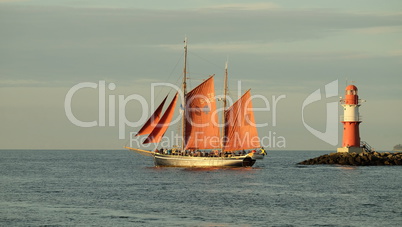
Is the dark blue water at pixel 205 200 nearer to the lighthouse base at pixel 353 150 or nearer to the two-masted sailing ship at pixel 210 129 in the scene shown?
the two-masted sailing ship at pixel 210 129

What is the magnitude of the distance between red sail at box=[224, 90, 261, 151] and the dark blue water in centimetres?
908

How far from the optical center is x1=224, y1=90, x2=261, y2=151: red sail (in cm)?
8144

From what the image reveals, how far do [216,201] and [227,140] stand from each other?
35.0 meters

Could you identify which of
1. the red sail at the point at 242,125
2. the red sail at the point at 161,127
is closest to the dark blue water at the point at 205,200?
the red sail at the point at 161,127

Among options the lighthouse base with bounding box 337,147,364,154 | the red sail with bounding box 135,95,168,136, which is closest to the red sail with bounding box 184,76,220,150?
the red sail with bounding box 135,95,168,136

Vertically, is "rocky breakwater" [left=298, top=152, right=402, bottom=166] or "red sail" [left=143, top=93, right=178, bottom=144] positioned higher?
"red sail" [left=143, top=93, right=178, bottom=144]

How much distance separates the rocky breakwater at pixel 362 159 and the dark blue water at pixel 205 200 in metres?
15.4

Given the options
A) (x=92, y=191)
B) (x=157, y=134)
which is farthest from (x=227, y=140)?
(x=92, y=191)

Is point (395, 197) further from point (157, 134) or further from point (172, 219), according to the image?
point (157, 134)

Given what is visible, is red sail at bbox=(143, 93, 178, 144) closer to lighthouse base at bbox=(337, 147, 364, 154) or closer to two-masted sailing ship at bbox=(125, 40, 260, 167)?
two-masted sailing ship at bbox=(125, 40, 260, 167)

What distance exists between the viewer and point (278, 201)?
4881 centimetres

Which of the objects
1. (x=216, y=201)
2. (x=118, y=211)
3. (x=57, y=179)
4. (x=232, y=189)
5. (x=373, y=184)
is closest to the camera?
(x=118, y=211)

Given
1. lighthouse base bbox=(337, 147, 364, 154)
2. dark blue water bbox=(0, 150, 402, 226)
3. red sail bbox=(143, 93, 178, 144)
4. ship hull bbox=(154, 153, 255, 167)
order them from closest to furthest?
1. dark blue water bbox=(0, 150, 402, 226)
2. red sail bbox=(143, 93, 178, 144)
3. ship hull bbox=(154, 153, 255, 167)
4. lighthouse base bbox=(337, 147, 364, 154)

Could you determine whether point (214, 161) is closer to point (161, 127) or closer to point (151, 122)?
point (161, 127)
